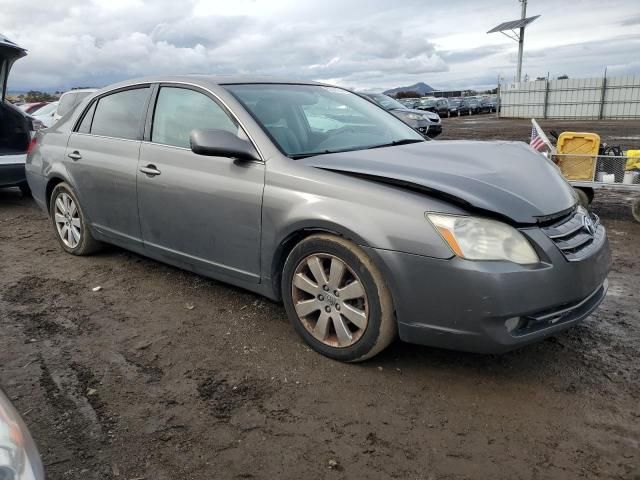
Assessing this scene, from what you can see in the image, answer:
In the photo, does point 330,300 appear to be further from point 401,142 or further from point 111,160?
point 111,160

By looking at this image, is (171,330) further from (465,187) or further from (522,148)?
(522,148)

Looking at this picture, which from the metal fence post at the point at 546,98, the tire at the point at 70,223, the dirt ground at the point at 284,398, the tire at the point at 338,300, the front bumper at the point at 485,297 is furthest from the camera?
the metal fence post at the point at 546,98

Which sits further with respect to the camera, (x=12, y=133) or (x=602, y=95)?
(x=602, y=95)

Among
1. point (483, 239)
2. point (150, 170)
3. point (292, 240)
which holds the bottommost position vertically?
point (292, 240)

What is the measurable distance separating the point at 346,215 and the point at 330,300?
506mm

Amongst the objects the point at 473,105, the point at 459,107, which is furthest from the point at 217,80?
the point at 473,105

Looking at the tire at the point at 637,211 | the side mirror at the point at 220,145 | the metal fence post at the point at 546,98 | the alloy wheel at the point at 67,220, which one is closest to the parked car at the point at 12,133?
the alloy wheel at the point at 67,220

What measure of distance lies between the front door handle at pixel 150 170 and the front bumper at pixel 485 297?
1.91m

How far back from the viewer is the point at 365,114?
4.25m

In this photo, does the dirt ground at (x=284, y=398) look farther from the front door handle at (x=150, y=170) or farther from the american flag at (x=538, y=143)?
the american flag at (x=538, y=143)

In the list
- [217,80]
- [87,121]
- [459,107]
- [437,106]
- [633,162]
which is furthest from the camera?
[459,107]

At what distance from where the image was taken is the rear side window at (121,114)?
14.2ft

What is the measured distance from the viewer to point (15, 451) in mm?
1464

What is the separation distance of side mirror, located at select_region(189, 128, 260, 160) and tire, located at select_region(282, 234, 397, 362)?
2.22 feet
